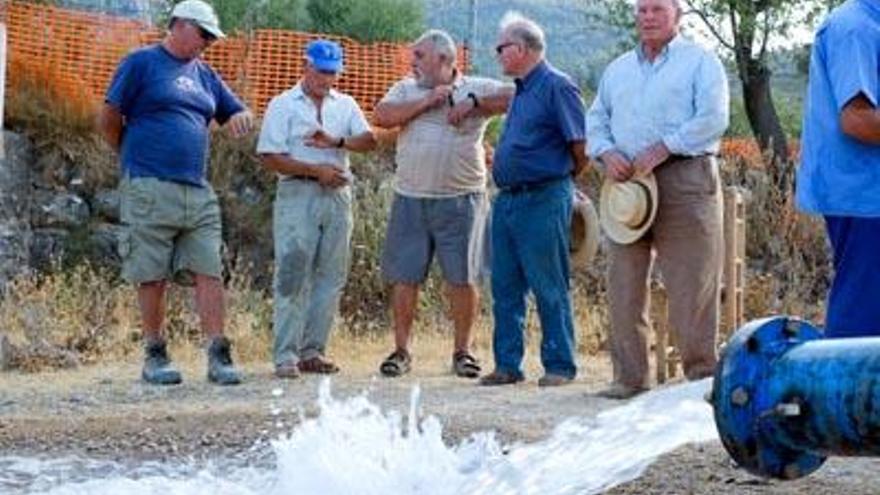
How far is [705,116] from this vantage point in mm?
7531

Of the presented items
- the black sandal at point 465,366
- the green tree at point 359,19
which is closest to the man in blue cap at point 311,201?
the black sandal at point 465,366

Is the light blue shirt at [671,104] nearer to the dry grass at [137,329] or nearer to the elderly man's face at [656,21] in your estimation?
the elderly man's face at [656,21]

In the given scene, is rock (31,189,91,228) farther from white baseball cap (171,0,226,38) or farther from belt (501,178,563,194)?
belt (501,178,563,194)

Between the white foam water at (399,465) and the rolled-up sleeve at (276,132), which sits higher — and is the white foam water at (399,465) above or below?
below

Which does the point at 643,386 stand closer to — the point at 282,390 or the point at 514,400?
the point at 514,400

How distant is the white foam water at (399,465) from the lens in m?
4.46

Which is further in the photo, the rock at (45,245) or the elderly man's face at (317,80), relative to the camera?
the rock at (45,245)

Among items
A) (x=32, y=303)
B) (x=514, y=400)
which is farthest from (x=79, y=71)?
(x=514, y=400)

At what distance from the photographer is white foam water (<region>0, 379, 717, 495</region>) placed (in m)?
4.46

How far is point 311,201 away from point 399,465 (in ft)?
12.2

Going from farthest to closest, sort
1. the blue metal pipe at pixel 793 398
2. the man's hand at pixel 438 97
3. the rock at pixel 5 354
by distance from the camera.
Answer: the rock at pixel 5 354, the man's hand at pixel 438 97, the blue metal pipe at pixel 793 398

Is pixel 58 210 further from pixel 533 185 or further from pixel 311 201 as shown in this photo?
pixel 533 185

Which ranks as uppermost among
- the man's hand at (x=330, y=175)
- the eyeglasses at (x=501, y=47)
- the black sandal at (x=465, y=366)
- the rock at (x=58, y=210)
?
the eyeglasses at (x=501, y=47)

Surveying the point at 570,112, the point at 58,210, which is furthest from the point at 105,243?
the point at 570,112
